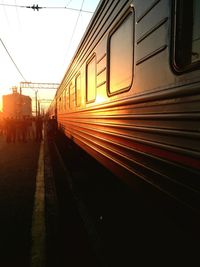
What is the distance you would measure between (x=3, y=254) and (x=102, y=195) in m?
2.63

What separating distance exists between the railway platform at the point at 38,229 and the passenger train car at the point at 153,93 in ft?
3.33

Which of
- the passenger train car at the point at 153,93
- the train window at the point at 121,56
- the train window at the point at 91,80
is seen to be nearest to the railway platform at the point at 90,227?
the passenger train car at the point at 153,93

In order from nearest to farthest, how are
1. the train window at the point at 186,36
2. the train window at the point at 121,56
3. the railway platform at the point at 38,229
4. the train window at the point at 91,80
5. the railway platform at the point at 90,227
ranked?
1. the train window at the point at 186,36
2. the train window at the point at 121,56
3. the railway platform at the point at 90,227
4. the railway platform at the point at 38,229
5. the train window at the point at 91,80

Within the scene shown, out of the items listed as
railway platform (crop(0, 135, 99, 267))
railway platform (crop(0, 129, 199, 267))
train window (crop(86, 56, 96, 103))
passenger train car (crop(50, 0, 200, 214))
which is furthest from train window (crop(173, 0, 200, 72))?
train window (crop(86, 56, 96, 103))

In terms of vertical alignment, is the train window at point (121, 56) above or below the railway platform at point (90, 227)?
above

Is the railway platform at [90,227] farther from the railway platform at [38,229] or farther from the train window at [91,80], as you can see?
the train window at [91,80]

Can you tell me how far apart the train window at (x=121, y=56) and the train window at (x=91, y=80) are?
1.01 meters

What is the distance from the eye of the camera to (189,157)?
1.95 metres

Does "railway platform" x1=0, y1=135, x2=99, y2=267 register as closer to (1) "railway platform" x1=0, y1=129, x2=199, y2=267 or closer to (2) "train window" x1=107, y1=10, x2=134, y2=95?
(1) "railway platform" x1=0, y1=129, x2=199, y2=267

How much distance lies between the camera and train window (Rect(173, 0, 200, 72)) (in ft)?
6.37

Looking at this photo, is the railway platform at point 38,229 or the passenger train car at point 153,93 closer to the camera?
the passenger train car at point 153,93

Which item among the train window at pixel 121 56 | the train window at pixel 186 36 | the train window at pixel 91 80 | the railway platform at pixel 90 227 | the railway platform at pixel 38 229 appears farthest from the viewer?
the train window at pixel 91 80

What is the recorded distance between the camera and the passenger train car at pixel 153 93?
77.7 inches

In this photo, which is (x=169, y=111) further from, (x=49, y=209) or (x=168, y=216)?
(x=49, y=209)
